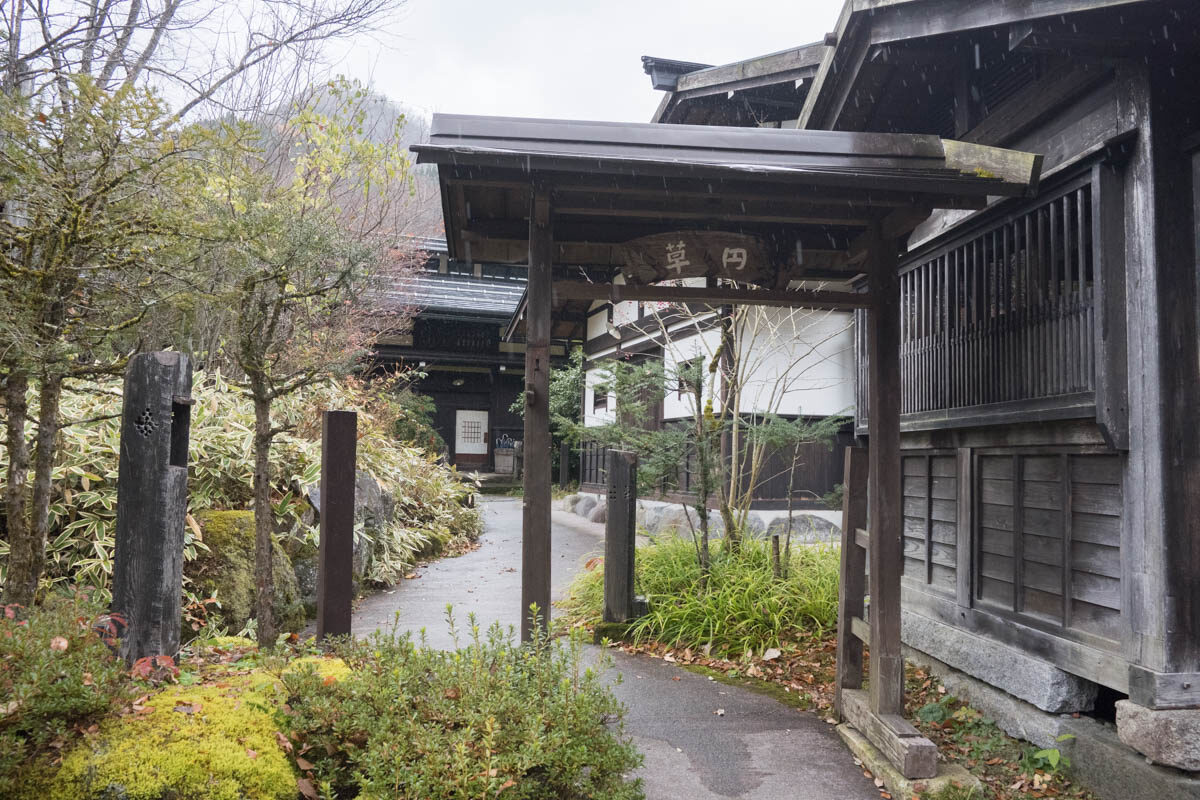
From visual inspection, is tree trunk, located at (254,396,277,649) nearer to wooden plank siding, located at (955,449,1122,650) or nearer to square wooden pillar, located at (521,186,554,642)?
square wooden pillar, located at (521,186,554,642)

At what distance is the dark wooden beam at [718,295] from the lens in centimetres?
522

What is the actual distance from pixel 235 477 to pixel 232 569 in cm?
157

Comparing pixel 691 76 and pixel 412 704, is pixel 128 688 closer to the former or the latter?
pixel 412 704

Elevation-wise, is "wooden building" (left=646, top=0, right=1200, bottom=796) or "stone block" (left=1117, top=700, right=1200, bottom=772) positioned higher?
"wooden building" (left=646, top=0, right=1200, bottom=796)

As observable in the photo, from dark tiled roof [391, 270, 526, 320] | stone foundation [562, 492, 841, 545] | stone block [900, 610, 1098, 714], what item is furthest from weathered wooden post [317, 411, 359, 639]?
dark tiled roof [391, 270, 526, 320]

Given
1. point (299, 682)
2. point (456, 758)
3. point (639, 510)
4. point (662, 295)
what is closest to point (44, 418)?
point (299, 682)

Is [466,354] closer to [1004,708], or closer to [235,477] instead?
[235,477]

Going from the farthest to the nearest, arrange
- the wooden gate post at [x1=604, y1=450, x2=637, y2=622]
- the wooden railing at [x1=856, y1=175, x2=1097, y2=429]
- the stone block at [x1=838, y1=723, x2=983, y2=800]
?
the wooden gate post at [x1=604, y1=450, x2=637, y2=622]
the wooden railing at [x1=856, y1=175, x2=1097, y2=429]
the stone block at [x1=838, y1=723, x2=983, y2=800]

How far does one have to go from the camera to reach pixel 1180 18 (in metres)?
4.11

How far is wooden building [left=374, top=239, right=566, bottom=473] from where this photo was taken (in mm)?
23625

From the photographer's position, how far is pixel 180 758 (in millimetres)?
3162

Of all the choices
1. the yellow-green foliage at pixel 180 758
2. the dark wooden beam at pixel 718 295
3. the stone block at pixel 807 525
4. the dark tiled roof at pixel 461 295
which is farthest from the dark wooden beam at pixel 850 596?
the dark tiled roof at pixel 461 295

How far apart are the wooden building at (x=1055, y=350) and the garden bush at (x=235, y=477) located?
4868 millimetres

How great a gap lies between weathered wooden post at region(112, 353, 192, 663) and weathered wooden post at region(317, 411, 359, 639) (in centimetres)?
103
